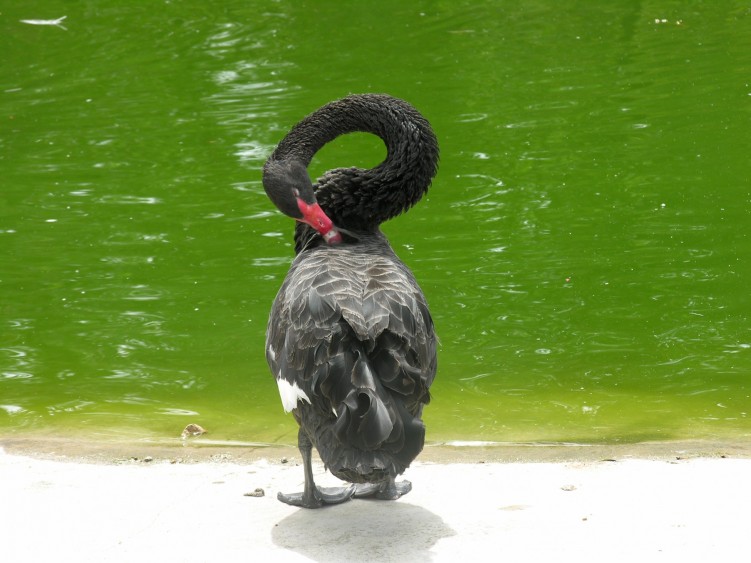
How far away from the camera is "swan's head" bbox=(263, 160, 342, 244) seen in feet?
16.4

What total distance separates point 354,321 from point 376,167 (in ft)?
4.18

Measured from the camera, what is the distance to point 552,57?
1235 cm

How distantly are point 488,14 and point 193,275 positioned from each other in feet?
26.2

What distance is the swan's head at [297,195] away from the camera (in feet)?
16.4

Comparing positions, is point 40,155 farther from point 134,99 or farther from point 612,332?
point 612,332

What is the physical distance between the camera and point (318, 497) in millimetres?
4527

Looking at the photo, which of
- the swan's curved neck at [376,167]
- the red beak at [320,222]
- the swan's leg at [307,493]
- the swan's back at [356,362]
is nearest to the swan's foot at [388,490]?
the swan's leg at [307,493]

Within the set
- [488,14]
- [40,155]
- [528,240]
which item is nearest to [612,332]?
[528,240]

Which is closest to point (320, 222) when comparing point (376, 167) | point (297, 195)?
point (297, 195)

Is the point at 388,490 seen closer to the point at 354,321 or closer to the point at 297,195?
the point at 354,321

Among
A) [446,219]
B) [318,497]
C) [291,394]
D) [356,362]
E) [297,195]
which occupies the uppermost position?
[297,195]

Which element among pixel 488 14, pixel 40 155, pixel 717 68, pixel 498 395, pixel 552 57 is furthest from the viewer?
pixel 488 14

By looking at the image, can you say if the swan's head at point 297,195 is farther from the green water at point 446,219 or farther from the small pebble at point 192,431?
the small pebble at point 192,431

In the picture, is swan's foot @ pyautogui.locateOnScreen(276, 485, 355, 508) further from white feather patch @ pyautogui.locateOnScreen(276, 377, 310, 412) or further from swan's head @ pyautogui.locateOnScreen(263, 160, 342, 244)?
swan's head @ pyautogui.locateOnScreen(263, 160, 342, 244)
